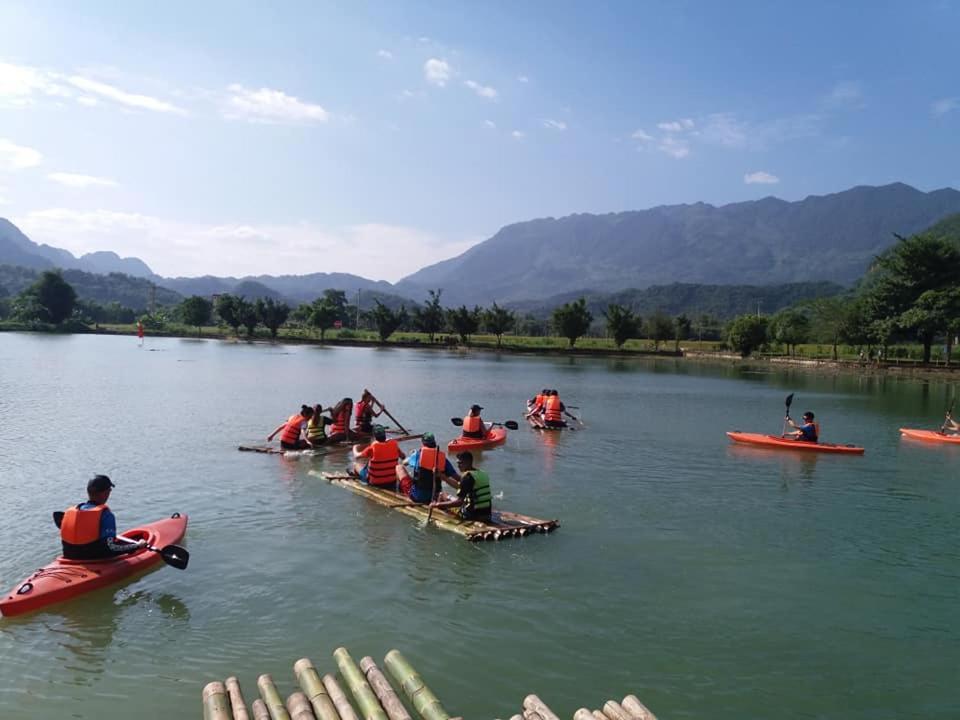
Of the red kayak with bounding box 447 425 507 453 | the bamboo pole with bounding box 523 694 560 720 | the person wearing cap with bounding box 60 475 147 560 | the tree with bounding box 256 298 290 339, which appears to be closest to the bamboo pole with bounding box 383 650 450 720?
the bamboo pole with bounding box 523 694 560 720

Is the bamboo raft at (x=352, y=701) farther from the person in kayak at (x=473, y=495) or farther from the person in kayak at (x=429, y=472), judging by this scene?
the person in kayak at (x=429, y=472)

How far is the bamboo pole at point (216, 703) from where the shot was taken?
24.3 feet

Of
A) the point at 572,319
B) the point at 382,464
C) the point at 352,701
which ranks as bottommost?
the point at 352,701

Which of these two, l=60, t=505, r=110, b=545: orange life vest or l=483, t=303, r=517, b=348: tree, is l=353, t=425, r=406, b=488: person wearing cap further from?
l=483, t=303, r=517, b=348: tree

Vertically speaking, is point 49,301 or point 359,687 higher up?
point 49,301

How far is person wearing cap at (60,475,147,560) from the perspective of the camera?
1110cm

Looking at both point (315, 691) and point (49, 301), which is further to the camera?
point (49, 301)

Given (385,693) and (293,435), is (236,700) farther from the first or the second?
(293,435)

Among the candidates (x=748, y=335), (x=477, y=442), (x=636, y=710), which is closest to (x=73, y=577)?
(x=636, y=710)

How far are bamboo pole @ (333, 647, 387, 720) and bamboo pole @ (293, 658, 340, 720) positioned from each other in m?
0.31

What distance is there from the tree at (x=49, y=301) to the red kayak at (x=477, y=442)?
419 feet

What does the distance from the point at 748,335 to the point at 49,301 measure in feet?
401

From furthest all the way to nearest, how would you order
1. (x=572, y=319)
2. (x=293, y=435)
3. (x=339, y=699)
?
1. (x=572, y=319)
2. (x=293, y=435)
3. (x=339, y=699)

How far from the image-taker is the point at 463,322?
362 feet
